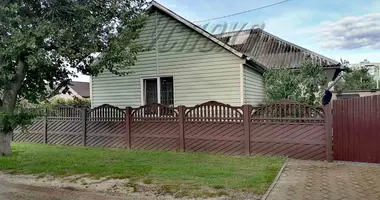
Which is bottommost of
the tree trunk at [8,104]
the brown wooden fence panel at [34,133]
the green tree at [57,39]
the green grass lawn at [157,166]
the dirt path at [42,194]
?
the dirt path at [42,194]

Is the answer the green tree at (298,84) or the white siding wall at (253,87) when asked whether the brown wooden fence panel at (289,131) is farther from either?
the white siding wall at (253,87)

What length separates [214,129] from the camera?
9.05 meters

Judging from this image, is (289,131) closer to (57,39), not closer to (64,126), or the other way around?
(57,39)

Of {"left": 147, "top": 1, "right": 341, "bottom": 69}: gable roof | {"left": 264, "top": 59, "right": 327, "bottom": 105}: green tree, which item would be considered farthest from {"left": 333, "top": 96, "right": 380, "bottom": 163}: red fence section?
{"left": 147, "top": 1, "right": 341, "bottom": 69}: gable roof

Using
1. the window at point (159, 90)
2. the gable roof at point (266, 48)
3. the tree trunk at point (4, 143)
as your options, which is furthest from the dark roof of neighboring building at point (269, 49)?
the tree trunk at point (4, 143)

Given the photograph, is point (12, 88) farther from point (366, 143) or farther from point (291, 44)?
point (291, 44)

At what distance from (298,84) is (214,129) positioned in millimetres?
3618

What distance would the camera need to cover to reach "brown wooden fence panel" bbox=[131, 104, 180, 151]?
9.66 metres

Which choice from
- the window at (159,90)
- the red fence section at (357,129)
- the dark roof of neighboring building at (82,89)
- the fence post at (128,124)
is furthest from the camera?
the dark roof of neighboring building at (82,89)

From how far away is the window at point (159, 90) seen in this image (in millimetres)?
12172

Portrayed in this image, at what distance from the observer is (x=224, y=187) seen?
538 cm

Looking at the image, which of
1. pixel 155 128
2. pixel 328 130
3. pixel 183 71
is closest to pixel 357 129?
pixel 328 130

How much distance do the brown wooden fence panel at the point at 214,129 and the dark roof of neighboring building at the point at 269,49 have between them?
497cm

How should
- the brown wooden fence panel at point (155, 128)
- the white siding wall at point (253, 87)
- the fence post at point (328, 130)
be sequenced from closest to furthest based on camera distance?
1. the fence post at point (328, 130)
2. the brown wooden fence panel at point (155, 128)
3. the white siding wall at point (253, 87)
